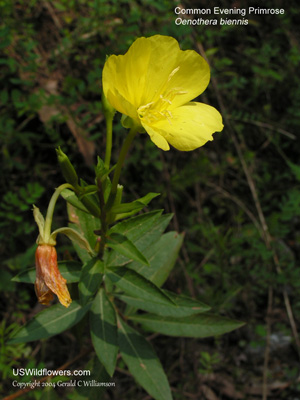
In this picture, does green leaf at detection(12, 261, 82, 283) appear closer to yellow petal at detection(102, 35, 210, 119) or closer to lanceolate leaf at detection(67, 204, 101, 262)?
lanceolate leaf at detection(67, 204, 101, 262)

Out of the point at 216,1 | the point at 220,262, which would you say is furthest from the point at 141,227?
the point at 216,1

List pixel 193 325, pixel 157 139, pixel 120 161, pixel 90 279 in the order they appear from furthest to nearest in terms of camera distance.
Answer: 1. pixel 193 325
2. pixel 90 279
3. pixel 120 161
4. pixel 157 139

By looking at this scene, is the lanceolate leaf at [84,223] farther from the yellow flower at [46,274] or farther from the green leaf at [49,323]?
the yellow flower at [46,274]

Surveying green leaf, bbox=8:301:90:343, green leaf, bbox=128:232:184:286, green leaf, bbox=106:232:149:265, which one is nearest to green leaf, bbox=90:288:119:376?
green leaf, bbox=8:301:90:343

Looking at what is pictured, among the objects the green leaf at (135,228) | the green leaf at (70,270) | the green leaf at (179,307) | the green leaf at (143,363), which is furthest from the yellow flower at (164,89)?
the green leaf at (143,363)

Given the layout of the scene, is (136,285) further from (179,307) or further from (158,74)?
(158,74)

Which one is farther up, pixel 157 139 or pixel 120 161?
pixel 157 139

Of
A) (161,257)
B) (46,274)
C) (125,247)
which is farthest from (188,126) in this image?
(161,257)
